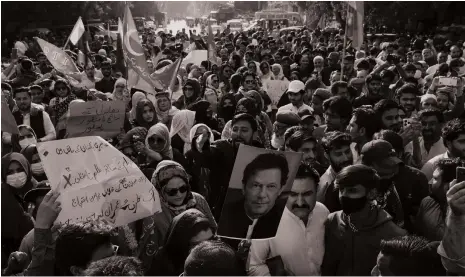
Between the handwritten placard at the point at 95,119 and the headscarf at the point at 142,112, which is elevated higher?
the handwritten placard at the point at 95,119

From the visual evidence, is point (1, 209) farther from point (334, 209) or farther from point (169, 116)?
point (169, 116)

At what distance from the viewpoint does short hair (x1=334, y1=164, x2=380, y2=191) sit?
2.92 meters

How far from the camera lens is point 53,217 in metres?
2.97

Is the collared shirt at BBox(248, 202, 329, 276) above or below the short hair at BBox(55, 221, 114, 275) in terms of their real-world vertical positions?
below

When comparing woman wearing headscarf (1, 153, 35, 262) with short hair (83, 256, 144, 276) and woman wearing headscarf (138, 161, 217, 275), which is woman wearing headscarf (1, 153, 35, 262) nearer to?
woman wearing headscarf (138, 161, 217, 275)

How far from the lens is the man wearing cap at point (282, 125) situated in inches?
204

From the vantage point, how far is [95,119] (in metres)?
4.64

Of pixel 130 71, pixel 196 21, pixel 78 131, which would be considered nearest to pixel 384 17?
pixel 130 71

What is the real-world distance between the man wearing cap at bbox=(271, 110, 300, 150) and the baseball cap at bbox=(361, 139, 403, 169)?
66.9 inches

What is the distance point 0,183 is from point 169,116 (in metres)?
2.73

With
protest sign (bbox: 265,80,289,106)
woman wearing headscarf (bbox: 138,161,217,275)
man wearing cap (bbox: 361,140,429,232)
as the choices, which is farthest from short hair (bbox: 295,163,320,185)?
protest sign (bbox: 265,80,289,106)

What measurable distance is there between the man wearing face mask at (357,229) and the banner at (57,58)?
6.06 meters

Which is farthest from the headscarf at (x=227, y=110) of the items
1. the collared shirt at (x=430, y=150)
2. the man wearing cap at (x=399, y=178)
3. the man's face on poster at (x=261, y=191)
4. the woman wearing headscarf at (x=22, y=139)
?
the man's face on poster at (x=261, y=191)

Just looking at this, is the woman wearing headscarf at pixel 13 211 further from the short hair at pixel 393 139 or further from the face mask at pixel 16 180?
the short hair at pixel 393 139
